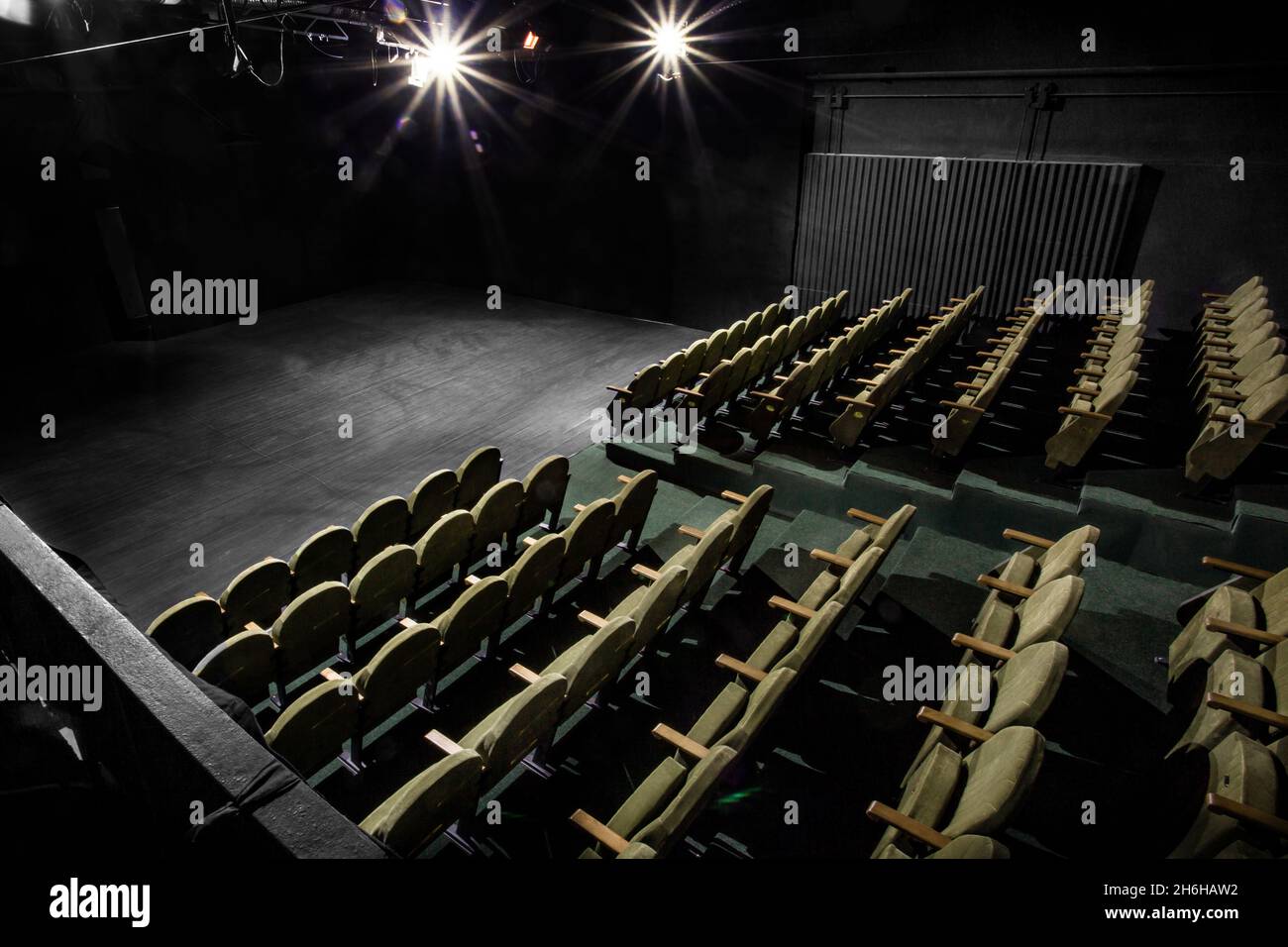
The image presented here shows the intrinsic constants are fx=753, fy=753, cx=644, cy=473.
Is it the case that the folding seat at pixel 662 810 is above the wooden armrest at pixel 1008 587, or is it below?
below

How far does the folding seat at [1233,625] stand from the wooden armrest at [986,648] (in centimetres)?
40

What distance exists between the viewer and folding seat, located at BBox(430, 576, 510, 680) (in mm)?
1794

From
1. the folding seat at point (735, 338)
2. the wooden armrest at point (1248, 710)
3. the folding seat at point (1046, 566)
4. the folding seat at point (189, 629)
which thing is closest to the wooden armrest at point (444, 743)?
the folding seat at point (189, 629)

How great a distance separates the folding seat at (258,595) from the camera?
198 centimetres

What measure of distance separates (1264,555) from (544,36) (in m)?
4.91

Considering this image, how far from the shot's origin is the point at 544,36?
5.03m

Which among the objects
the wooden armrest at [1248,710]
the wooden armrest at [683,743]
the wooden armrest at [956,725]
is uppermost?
the wooden armrest at [1248,710]

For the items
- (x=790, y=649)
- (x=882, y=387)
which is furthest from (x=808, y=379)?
(x=790, y=649)

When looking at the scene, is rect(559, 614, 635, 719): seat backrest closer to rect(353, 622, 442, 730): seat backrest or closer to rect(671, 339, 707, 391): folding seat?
rect(353, 622, 442, 730): seat backrest

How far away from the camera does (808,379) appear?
123 inches

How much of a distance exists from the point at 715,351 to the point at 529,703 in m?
2.58

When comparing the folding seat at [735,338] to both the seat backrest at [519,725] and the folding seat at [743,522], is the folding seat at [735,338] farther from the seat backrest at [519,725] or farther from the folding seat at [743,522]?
the seat backrest at [519,725]
